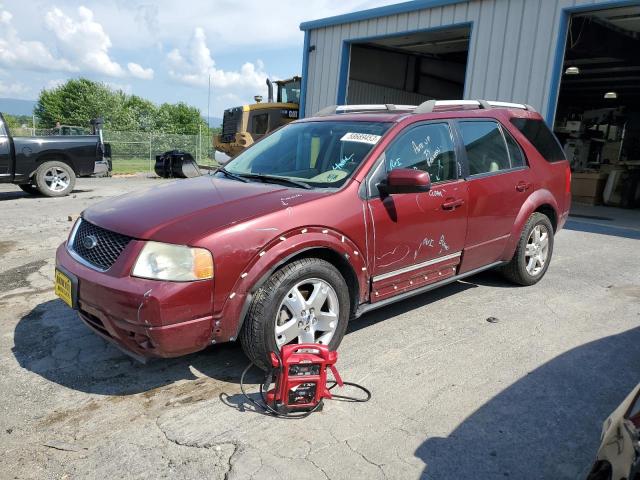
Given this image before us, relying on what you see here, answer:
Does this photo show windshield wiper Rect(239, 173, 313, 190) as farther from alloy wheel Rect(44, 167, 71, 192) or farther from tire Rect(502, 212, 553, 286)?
alloy wheel Rect(44, 167, 71, 192)

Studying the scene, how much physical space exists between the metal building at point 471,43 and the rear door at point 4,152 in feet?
24.3

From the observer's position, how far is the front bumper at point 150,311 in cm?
265

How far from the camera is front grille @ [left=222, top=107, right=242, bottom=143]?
16966 mm

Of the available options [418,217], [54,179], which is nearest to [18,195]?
[54,179]

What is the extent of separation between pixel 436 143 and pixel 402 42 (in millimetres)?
11538

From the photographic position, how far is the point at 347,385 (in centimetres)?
313

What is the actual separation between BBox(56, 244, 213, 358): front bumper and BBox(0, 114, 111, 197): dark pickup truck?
8750 millimetres

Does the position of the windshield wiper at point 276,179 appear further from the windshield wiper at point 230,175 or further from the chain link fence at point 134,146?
the chain link fence at point 134,146

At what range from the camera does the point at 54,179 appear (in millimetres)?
10719

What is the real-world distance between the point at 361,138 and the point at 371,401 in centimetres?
189

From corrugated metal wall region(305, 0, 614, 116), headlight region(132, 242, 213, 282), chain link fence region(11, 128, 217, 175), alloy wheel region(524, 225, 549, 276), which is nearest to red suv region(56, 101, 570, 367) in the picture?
headlight region(132, 242, 213, 282)

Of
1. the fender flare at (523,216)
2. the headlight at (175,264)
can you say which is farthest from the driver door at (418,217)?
the headlight at (175,264)

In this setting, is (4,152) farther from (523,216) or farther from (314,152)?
(523,216)

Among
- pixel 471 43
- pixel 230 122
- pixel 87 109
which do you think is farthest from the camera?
pixel 87 109
